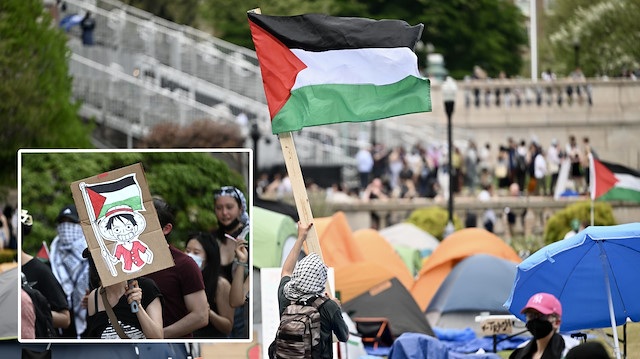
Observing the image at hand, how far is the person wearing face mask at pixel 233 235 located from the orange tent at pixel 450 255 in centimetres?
781

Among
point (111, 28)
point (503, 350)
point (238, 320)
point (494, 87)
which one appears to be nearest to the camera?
point (238, 320)

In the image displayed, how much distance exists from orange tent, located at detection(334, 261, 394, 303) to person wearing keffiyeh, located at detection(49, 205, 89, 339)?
21.5ft

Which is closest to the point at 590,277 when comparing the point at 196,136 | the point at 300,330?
the point at 300,330

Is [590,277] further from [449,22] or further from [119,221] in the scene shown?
[449,22]

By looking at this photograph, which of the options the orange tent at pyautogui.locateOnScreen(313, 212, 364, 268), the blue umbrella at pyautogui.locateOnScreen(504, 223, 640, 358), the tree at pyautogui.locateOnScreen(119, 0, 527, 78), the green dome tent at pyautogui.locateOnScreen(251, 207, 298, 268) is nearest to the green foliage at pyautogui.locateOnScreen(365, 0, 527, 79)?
the tree at pyautogui.locateOnScreen(119, 0, 527, 78)

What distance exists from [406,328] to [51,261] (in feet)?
20.9

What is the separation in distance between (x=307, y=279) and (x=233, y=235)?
5.18 ft

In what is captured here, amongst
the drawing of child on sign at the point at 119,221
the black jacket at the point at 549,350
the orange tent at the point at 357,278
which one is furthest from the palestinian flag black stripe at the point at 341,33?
the orange tent at the point at 357,278

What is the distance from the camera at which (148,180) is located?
891 centimetres

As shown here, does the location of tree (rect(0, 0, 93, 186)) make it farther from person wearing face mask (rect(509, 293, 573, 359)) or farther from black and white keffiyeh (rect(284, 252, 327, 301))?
person wearing face mask (rect(509, 293, 573, 359))

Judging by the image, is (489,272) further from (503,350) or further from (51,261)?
(51,261)

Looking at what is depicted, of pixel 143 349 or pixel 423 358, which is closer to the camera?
pixel 143 349

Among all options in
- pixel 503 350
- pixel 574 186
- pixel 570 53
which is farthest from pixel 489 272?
pixel 570 53

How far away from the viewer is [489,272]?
1598cm
